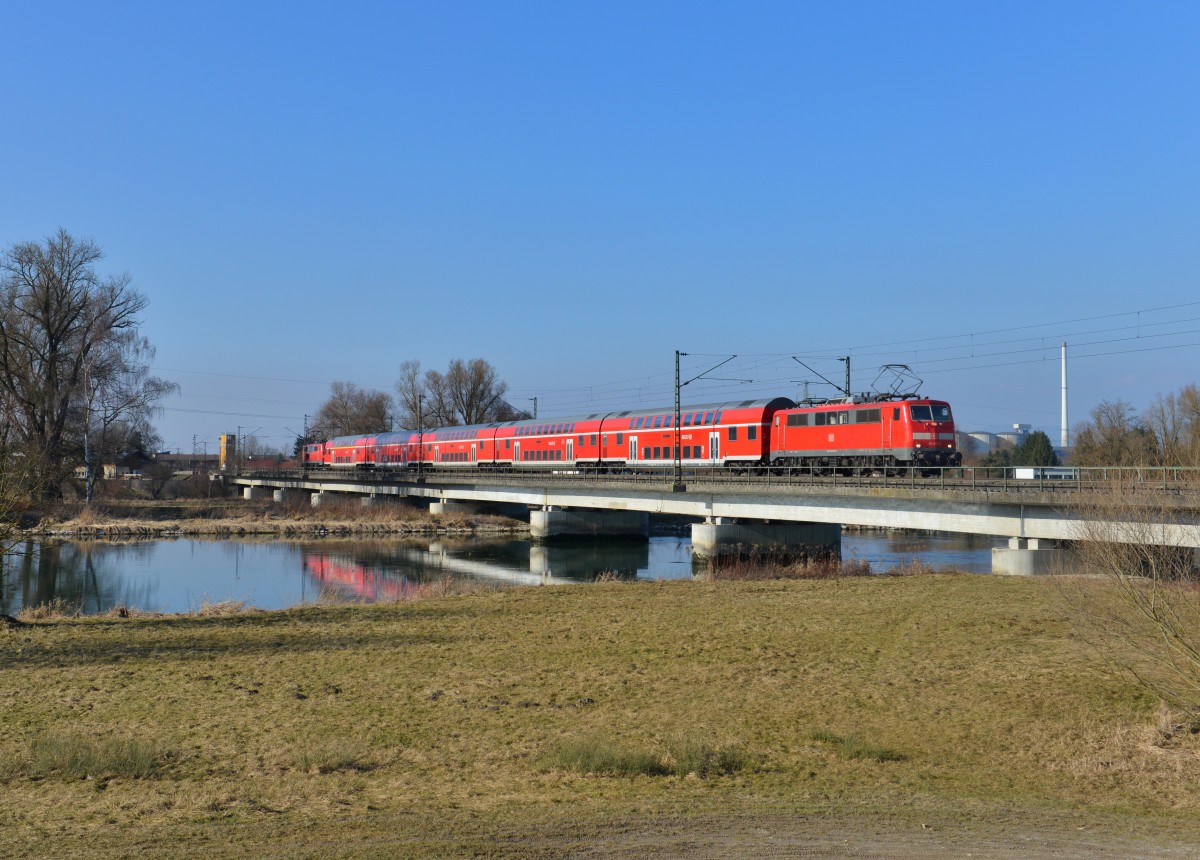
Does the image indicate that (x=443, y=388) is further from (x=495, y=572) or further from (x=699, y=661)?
(x=699, y=661)

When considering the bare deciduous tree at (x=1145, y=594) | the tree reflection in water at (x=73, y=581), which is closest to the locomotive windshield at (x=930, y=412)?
the bare deciduous tree at (x=1145, y=594)

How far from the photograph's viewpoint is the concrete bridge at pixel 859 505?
19438mm

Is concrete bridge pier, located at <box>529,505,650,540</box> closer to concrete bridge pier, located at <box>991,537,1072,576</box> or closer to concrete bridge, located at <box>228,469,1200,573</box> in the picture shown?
concrete bridge, located at <box>228,469,1200,573</box>

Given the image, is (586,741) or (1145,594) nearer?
(586,741)

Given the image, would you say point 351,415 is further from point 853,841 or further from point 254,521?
point 853,841

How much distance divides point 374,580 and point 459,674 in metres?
27.7

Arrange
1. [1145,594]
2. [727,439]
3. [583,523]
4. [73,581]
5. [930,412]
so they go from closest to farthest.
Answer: [1145,594] → [73,581] → [930,412] → [727,439] → [583,523]

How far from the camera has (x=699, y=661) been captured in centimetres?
1941

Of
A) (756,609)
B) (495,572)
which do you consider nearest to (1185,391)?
(495,572)

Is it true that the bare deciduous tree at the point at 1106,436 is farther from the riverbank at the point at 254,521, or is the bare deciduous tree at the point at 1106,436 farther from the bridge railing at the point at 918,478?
the riverbank at the point at 254,521

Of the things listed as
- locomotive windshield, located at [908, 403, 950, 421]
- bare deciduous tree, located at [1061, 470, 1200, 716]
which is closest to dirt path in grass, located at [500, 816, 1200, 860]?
bare deciduous tree, located at [1061, 470, 1200, 716]

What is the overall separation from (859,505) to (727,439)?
15.5m

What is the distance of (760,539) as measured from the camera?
52.4 metres

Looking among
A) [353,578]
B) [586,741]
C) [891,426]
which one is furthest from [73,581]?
[586,741]
